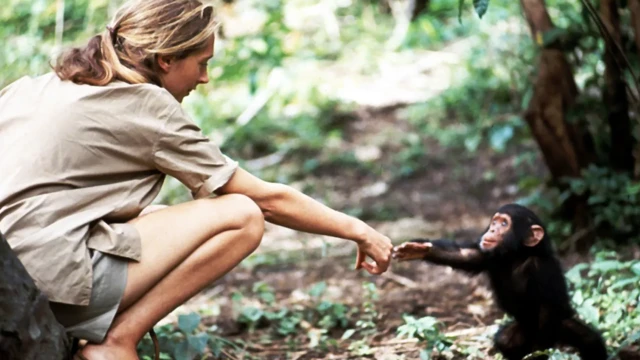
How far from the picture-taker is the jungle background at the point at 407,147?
437cm

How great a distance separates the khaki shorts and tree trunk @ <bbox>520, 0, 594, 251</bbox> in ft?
11.8

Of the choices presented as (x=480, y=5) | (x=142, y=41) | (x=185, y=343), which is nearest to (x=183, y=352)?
(x=185, y=343)

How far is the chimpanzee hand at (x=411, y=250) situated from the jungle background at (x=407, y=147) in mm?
294

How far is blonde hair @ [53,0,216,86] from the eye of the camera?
315cm

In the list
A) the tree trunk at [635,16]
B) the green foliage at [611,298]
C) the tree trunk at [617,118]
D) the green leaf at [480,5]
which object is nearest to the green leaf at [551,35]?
the tree trunk at [617,118]

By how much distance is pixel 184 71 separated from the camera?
331cm

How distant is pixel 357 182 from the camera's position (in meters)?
8.76

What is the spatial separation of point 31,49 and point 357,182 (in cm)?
412

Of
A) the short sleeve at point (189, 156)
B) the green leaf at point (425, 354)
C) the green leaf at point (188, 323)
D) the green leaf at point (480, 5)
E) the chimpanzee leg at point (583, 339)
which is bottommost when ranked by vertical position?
the green leaf at point (188, 323)

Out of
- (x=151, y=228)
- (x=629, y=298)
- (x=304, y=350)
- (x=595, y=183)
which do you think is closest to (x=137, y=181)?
(x=151, y=228)

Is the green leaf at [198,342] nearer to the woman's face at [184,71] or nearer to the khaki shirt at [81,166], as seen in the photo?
the khaki shirt at [81,166]

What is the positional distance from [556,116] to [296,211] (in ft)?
10.0

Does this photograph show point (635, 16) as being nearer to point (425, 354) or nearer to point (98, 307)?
point (425, 354)

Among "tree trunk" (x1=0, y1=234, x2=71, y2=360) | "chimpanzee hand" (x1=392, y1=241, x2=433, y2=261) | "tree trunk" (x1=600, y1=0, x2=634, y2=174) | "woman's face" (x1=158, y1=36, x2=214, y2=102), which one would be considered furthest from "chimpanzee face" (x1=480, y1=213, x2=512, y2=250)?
"tree trunk" (x1=600, y1=0, x2=634, y2=174)
